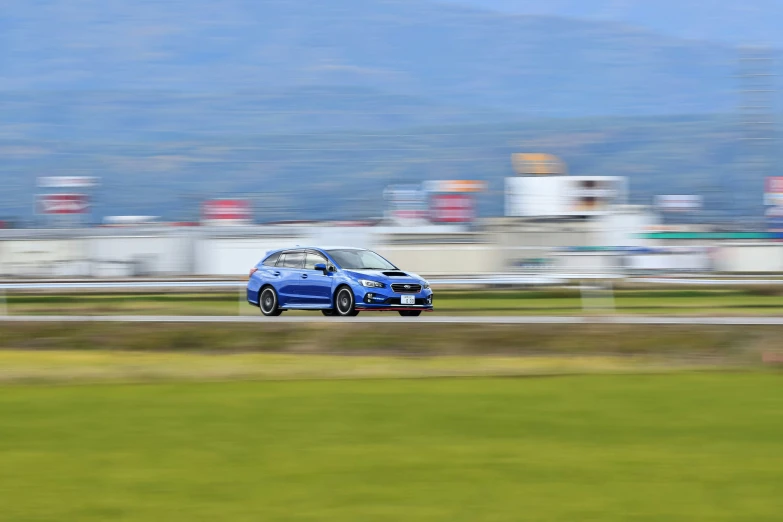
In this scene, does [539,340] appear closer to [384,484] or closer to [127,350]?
[127,350]

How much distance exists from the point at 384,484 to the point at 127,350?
1231 cm

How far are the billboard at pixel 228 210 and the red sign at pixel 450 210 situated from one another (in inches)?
643

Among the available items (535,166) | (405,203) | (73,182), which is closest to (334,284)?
(73,182)

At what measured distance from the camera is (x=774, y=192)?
86.1 metres

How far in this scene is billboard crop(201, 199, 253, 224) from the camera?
90.9 metres

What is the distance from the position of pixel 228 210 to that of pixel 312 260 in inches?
2746

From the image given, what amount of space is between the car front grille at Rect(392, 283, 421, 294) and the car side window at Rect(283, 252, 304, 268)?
2.11 meters

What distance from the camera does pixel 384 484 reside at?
24.1 feet

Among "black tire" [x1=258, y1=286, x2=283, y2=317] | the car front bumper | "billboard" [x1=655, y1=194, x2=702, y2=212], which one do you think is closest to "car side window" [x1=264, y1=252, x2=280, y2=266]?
"black tire" [x1=258, y1=286, x2=283, y2=317]

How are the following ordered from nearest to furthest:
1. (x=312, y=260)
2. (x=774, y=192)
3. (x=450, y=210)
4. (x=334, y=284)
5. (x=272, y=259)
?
(x=334, y=284), (x=312, y=260), (x=272, y=259), (x=450, y=210), (x=774, y=192)

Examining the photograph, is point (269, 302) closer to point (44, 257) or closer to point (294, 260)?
point (294, 260)

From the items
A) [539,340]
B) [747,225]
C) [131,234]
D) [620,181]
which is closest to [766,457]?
[539,340]

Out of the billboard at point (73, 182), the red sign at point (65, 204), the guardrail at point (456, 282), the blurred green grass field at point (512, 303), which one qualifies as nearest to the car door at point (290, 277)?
the blurred green grass field at point (512, 303)

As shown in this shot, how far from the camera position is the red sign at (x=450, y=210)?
81.9 meters
